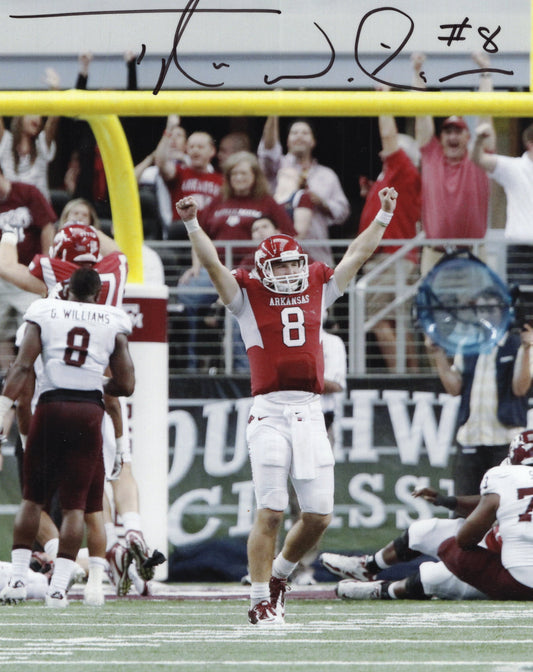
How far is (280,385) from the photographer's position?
6230 mm

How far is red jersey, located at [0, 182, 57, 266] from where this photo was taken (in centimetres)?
985

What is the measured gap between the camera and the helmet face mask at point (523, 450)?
294 inches

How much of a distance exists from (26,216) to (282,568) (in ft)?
13.6

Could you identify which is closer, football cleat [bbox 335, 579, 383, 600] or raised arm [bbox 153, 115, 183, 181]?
football cleat [bbox 335, 579, 383, 600]

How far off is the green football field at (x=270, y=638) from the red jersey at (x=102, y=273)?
1.60 m

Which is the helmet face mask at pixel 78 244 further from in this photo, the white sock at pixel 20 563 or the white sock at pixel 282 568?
the white sock at pixel 282 568

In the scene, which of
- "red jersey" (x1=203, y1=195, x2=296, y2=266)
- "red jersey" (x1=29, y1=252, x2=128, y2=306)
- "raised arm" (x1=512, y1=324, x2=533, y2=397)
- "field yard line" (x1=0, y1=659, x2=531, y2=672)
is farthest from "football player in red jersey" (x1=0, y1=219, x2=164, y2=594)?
"field yard line" (x1=0, y1=659, x2=531, y2=672)

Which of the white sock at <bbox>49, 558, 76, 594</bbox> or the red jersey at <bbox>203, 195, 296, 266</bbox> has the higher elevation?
the red jersey at <bbox>203, 195, 296, 266</bbox>

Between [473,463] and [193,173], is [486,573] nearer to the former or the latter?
[473,463]

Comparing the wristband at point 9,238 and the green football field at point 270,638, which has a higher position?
the wristband at point 9,238

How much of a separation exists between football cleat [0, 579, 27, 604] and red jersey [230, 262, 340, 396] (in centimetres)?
164
